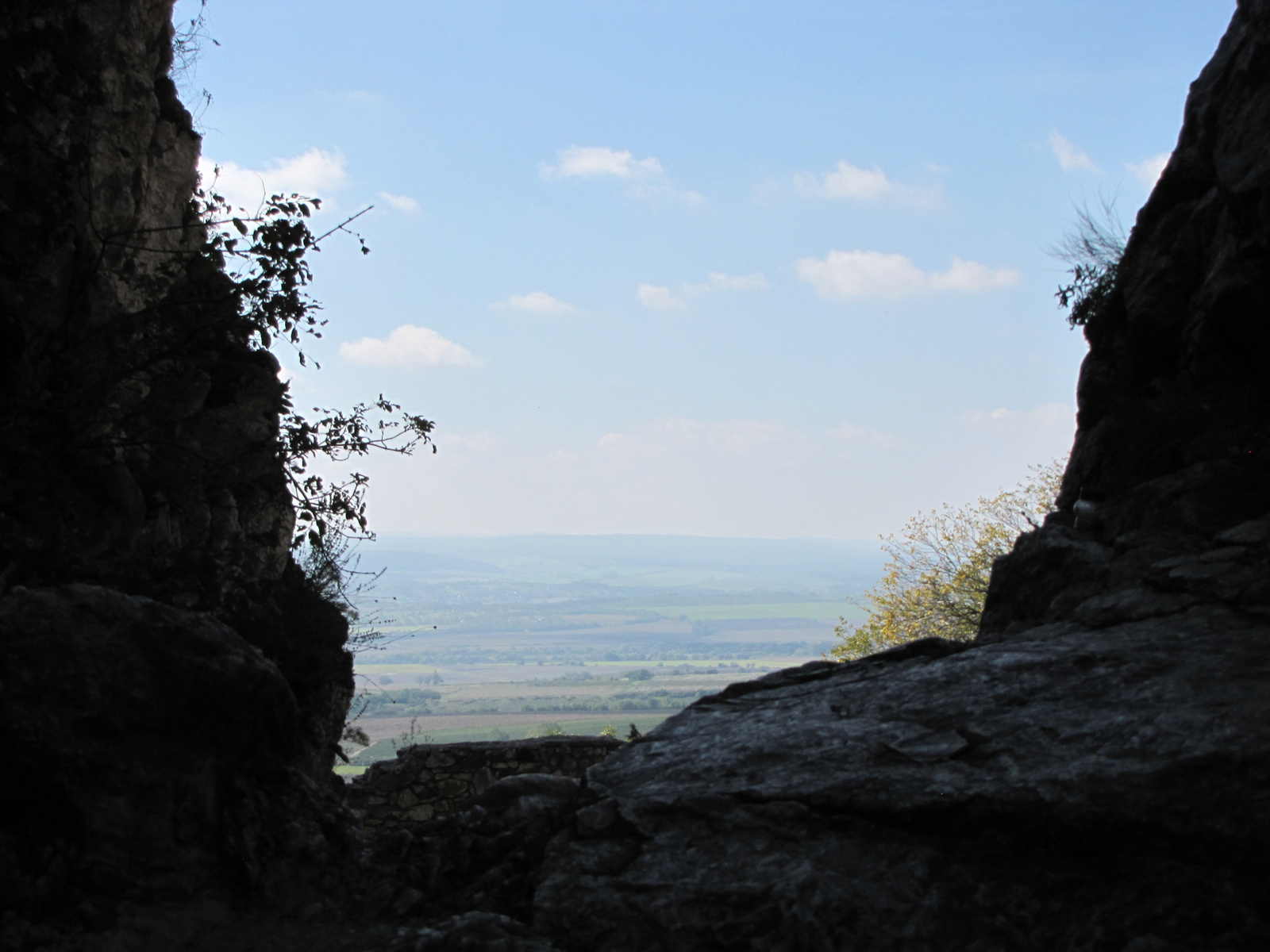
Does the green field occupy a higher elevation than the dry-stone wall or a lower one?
lower

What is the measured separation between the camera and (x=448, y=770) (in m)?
13.9

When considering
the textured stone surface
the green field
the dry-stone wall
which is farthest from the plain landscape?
the textured stone surface

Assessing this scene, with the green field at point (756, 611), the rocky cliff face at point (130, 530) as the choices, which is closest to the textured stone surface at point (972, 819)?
the rocky cliff face at point (130, 530)

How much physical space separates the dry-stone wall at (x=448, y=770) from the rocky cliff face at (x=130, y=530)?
1759 mm

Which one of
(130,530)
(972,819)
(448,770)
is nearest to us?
(972,819)

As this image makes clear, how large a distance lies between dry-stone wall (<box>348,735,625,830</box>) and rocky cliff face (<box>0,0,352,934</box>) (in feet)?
5.77

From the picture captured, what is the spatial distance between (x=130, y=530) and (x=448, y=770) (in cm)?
773

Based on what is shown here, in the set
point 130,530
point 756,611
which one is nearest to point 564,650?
point 756,611

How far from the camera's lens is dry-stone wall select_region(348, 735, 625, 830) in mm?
13711

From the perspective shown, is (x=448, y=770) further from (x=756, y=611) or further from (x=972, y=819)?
(x=756, y=611)

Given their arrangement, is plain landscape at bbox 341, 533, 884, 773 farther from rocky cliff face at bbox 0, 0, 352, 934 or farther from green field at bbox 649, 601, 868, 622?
rocky cliff face at bbox 0, 0, 352, 934

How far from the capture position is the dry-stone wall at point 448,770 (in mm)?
13711

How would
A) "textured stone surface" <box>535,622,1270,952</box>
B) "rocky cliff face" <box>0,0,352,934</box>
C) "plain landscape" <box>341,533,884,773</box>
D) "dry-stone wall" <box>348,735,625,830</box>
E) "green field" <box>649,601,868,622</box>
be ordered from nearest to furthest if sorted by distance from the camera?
1. "textured stone surface" <box>535,622,1270,952</box>
2. "rocky cliff face" <box>0,0,352,934</box>
3. "dry-stone wall" <box>348,735,625,830</box>
4. "plain landscape" <box>341,533,884,773</box>
5. "green field" <box>649,601,868,622</box>

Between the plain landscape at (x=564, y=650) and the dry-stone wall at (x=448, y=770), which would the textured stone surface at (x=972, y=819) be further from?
the plain landscape at (x=564, y=650)
